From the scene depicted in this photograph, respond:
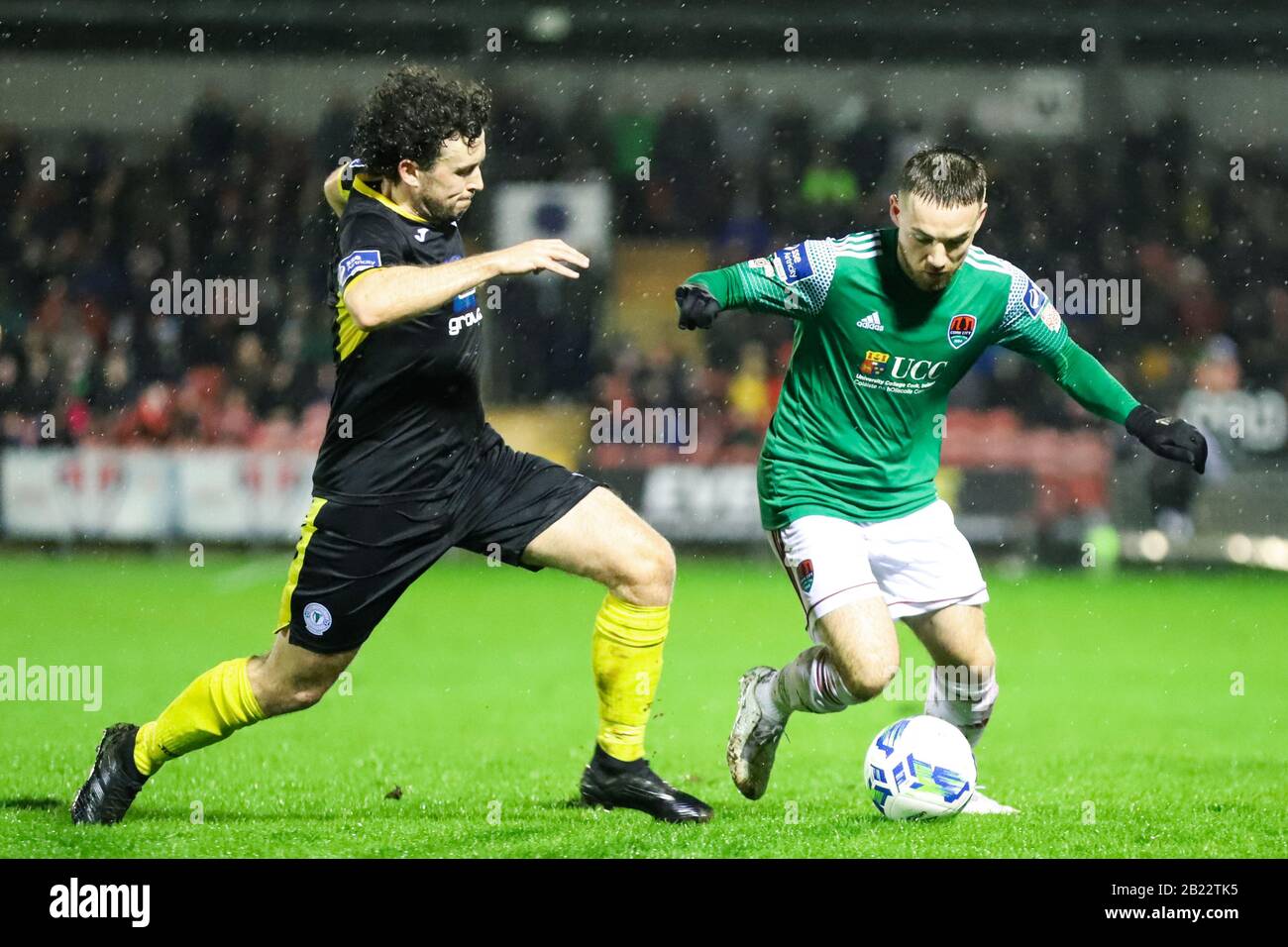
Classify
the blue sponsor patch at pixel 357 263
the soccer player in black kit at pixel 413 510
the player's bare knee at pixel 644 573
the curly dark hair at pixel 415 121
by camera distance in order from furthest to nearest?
the player's bare knee at pixel 644 573 → the soccer player in black kit at pixel 413 510 → the curly dark hair at pixel 415 121 → the blue sponsor patch at pixel 357 263

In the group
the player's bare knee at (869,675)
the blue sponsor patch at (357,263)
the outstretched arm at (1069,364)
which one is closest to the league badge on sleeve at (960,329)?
the outstretched arm at (1069,364)

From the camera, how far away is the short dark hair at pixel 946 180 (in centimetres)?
488

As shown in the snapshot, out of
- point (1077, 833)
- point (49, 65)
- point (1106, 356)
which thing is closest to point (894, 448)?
point (1077, 833)

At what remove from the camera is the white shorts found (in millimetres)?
5195

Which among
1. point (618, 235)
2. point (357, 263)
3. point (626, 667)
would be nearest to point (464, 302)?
point (357, 263)

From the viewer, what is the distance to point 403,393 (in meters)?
5.08

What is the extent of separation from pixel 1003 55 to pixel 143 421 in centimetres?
A: 1018

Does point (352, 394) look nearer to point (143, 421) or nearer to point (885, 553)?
point (885, 553)

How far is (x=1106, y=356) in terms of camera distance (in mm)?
16344

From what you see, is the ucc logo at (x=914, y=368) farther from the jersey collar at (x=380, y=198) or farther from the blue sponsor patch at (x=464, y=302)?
the jersey collar at (x=380, y=198)

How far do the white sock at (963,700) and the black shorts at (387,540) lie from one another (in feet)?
4.51

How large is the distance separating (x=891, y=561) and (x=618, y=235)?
42.0 ft

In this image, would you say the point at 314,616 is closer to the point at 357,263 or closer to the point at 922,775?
the point at 357,263

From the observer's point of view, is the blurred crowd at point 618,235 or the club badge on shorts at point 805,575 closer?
the club badge on shorts at point 805,575
